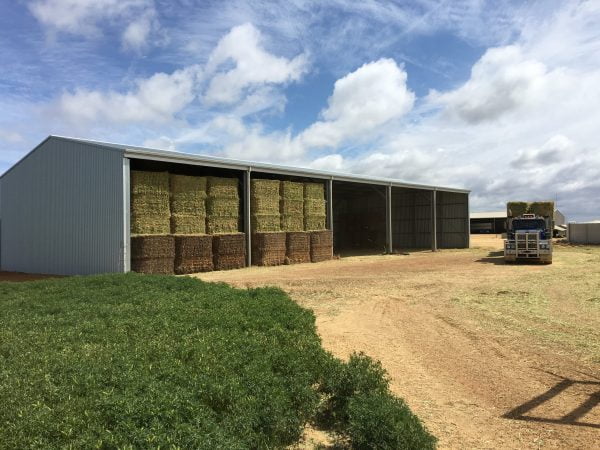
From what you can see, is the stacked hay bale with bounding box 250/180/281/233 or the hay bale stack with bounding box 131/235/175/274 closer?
the hay bale stack with bounding box 131/235/175/274

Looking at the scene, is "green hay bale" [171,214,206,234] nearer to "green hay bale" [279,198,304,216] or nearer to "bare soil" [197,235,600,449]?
"bare soil" [197,235,600,449]

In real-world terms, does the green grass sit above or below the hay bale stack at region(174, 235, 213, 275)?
below

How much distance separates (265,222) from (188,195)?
15.4ft

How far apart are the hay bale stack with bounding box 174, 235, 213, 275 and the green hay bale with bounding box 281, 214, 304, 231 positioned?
16.2 feet

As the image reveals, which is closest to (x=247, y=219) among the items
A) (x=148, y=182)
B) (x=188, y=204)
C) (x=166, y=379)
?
(x=188, y=204)

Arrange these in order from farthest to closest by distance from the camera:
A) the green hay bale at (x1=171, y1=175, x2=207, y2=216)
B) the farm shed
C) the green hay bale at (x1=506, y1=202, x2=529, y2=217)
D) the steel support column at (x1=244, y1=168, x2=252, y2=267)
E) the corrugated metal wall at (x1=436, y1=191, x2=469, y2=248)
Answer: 1. the corrugated metal wall at (x1=436, y1=191, x2=469, y2=248)
2. the green hay bale at (x1=506, y1=202, x2=529, y2=217)
3. the steel support column at (x1=244, y1=168, x2=252, y2=267)
4. the green hay bale at (x1=171, y1=175, x2=207, y2=216)
5. the farm shed

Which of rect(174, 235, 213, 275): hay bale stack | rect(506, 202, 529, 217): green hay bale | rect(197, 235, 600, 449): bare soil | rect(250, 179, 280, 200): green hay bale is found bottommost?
rect(197, 235, 600, 449): bare soil

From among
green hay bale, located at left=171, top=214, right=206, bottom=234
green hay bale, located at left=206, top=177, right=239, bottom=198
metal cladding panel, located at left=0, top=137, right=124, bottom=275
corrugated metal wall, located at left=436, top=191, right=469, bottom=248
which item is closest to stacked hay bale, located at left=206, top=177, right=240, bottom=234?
green hay bale, located at left=206, top=177, right=239, bottom=198

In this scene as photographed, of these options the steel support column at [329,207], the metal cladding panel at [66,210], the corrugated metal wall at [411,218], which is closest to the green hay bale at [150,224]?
the metal cladding panel at [66,210]

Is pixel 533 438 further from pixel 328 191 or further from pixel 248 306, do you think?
pixel 328 191

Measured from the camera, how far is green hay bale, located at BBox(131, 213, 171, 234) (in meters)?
19.3

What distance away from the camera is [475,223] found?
84.3 metres

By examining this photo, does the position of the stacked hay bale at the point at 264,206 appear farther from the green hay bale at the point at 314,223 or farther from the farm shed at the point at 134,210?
the green hay bale at the point at 314,223

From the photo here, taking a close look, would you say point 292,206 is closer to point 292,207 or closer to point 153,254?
point 292,207
